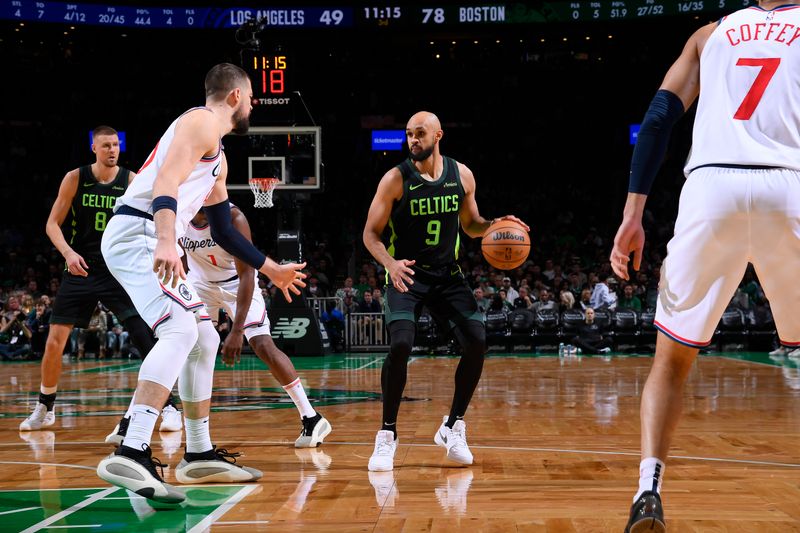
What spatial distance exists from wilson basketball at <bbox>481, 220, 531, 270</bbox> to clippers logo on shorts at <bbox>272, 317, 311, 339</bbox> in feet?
37.7

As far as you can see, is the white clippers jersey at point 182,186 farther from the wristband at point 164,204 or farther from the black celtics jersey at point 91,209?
the black celtics jersey at point 91,209

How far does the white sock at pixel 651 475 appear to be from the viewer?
3117 millimetres

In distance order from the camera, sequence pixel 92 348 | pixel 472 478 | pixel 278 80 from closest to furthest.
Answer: pixel 472 478 → pixel 278 80 → pixel 92 348

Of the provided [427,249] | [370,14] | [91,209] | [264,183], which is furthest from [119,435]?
[370,14]

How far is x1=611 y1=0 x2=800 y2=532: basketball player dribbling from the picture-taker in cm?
303

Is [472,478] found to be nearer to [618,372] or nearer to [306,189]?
[618,372]

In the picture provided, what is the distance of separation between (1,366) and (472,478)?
13710 millimetres

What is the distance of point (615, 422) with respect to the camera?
713cm

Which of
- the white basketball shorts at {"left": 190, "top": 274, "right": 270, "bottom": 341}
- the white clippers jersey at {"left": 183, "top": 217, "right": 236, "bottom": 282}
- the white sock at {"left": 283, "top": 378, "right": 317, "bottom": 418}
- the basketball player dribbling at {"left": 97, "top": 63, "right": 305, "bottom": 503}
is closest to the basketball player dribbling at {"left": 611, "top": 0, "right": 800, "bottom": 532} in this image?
the basketball player dribbling at {"left": 97, "top": 63, "right": 305, "bottom": 503}

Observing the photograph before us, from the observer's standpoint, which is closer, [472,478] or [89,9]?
[472,478]

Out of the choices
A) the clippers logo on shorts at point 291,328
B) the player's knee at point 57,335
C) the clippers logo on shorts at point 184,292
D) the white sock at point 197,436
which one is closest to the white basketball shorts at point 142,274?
the clippers logo on shorts at point 184,292

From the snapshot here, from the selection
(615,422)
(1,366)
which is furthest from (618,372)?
(1,366)

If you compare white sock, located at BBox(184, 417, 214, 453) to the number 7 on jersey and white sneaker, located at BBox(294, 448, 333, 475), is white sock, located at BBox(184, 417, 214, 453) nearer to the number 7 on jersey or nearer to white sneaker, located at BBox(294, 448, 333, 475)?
white sneaker, located at BBox(294, 448, 333, 475)

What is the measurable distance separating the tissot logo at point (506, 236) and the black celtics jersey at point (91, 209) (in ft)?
10.4
